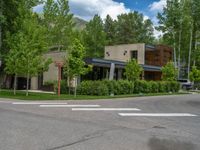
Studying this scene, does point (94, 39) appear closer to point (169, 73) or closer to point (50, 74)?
point (169, 73)

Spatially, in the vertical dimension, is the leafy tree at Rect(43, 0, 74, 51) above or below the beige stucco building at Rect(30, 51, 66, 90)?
above

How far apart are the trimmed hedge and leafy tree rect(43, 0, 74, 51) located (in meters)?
21.6

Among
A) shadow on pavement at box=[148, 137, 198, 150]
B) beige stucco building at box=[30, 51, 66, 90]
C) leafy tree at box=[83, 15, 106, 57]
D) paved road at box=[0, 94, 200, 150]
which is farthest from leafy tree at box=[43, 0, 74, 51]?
shadow on pavement at box=[148, 137, 198, 150]

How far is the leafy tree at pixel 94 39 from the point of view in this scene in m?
63.7

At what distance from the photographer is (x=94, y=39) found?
63.6 m

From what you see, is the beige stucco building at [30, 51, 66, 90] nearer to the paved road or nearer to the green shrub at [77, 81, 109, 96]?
the green shrub at [77, 81, 109, 96]

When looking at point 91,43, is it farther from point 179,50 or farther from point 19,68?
point 19,68

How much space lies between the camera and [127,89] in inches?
1255

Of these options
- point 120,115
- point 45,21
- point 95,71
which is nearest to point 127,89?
point 95,71

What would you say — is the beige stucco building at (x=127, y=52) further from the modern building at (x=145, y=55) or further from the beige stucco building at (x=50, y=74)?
the beige stucco building at (x=50, y=74)

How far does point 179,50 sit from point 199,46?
6.75 m

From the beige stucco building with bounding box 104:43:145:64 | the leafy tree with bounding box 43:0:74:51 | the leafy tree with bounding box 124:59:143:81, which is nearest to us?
the leafy tree with bounding box 124:59:143:81

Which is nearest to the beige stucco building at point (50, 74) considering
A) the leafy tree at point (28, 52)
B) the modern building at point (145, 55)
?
the leafy tree at point (28, 52)

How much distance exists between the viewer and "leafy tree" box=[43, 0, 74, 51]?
5516 cm
